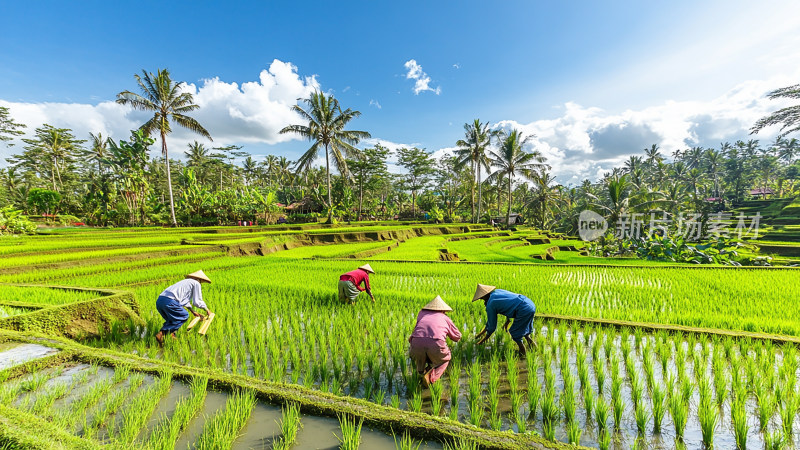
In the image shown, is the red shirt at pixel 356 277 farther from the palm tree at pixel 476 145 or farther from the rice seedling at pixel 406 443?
the palm tree at pixel 476 145

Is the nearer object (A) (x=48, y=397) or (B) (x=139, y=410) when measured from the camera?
(B) (x=139, y=410)

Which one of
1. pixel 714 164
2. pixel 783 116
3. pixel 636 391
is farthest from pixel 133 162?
pixel 714 164

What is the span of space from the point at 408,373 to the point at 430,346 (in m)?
0.53

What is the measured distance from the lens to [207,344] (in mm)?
3793

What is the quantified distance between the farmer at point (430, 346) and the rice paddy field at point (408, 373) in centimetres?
14

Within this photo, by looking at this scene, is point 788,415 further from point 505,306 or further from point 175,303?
point 175,303

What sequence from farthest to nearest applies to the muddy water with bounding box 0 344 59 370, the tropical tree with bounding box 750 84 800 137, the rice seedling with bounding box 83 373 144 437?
the tropical tree with bounding box 750 84 800 137 → the muddy water with bounding box 0 344 59 370 → the rice seedling with bounding box 83 373 144 437

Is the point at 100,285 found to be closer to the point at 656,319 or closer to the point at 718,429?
the point at 718,429

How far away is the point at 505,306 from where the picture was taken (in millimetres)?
3203

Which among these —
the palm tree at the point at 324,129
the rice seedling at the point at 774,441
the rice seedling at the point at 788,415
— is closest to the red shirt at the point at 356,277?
the rice seedling at the point at 774,441

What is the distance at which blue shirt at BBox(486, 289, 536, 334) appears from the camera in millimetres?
3158

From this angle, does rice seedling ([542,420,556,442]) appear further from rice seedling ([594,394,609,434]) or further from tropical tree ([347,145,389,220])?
tropical tree ([347,145,389,220])

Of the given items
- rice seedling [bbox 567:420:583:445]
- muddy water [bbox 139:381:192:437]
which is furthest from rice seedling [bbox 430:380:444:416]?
muddy water [bbox 139:381:192:437]

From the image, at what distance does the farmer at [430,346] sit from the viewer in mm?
2715
